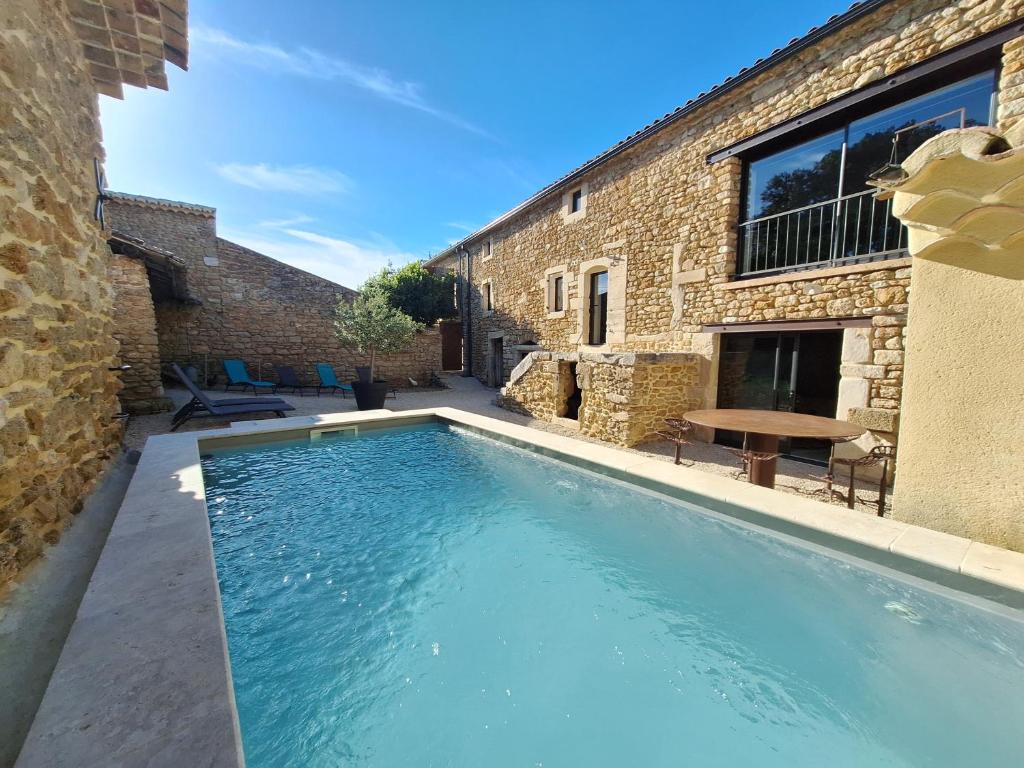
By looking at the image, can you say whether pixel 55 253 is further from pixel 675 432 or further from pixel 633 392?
pixel 675 432

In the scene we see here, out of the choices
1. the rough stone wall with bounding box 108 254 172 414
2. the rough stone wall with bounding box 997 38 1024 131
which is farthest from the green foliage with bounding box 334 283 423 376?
the rough stone wall with bounding box 997 38 1024 131

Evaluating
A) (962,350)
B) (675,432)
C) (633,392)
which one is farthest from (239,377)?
(962,350)

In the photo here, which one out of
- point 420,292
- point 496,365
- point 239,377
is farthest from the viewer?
point 420,292

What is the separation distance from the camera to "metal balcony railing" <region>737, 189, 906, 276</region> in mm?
5371

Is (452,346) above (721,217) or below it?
below

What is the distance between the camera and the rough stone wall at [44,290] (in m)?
2.02

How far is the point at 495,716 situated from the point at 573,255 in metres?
10.1

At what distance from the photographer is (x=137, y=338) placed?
798 centimetres

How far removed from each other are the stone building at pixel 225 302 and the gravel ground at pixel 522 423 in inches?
76.0

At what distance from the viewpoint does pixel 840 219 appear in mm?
5816

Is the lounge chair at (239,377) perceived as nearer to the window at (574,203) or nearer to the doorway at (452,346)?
the doorway at (452,346)

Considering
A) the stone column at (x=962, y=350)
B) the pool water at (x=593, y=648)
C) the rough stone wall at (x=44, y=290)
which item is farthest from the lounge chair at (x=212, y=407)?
the stone column at (x=962, y=350)

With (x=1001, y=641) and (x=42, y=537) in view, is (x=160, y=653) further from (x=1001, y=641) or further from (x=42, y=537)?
(x=1001, y=641)

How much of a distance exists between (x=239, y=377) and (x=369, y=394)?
4704 millimetres
